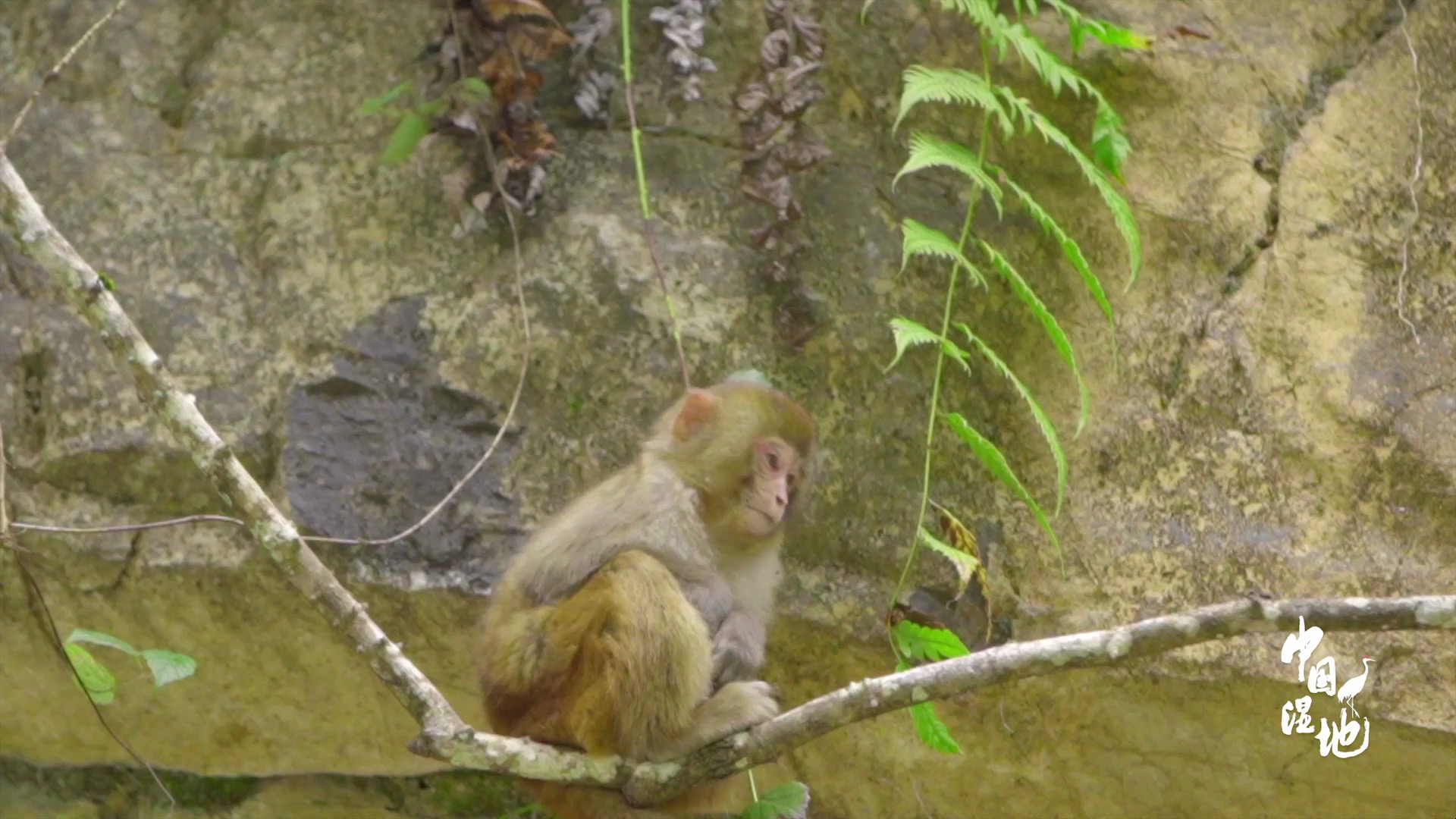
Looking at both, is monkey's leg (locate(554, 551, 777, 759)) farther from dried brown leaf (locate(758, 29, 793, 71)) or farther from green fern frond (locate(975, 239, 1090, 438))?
dried brown leaf (locate(758, 29, 793, 71))

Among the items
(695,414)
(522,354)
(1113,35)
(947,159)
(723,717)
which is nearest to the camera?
(723,717)

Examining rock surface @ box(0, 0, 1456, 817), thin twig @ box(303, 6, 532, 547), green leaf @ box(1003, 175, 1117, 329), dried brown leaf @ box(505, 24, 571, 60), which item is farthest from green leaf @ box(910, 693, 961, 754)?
dried brown leaf @ box(505, 24, 571, 60)

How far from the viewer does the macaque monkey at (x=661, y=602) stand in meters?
3.97

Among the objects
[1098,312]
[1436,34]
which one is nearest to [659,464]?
[1098,312]

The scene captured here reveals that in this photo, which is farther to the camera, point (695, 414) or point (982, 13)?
point (982, 13)

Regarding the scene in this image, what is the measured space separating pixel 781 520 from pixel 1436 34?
2.80 m

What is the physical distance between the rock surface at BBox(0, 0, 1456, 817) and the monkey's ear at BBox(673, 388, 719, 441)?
1.98 ft

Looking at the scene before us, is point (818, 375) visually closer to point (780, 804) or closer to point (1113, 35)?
point (1113, 35)

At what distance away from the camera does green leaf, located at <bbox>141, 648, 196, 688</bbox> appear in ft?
12.8

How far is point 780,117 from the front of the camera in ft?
17.0

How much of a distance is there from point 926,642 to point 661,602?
715 millimetres

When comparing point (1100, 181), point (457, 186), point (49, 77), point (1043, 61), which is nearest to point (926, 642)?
point (1100, 181)

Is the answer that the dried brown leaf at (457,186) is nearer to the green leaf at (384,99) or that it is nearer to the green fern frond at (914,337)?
the green leaf at (384,99)

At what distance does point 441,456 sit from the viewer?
5.11 m
